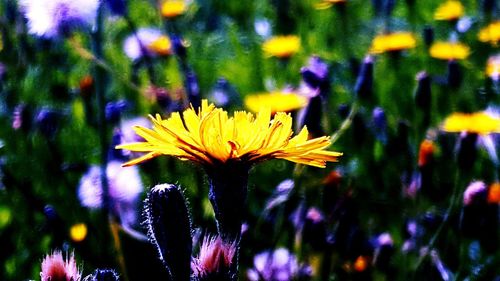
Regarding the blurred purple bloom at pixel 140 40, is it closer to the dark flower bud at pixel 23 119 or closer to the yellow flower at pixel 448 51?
the dark flower bud at pixel 23 119

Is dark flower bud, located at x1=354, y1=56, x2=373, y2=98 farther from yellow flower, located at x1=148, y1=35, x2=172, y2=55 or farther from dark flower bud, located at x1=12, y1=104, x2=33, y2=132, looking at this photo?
yellow flower, located at x1=148, y1=35, x2=172, y2=55

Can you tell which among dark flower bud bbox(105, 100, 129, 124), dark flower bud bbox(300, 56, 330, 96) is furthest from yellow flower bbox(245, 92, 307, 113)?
dark flower bud bbox(105, 100, 129, 124)

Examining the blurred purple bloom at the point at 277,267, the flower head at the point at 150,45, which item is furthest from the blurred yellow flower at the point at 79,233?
the flower head at the point at 150,45

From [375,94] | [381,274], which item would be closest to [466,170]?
[381,274]

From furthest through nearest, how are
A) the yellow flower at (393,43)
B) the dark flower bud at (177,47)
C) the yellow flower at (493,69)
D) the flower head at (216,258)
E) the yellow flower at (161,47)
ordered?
the yellow flower at (161,47), the yellow flower at (393,43), the yellow flower at (493,69), the dark flower bud at (177,47), the flower head at (216,258)

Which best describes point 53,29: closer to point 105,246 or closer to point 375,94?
point 105,246

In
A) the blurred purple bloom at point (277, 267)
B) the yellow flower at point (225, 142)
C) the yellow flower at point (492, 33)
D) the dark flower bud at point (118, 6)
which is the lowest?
the blurred purple bloom at point (277, 267)

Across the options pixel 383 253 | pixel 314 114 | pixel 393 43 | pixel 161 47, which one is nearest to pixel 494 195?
pixel 383 253
